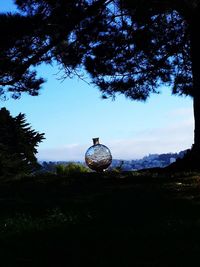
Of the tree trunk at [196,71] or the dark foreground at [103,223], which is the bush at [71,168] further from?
the dark foreground at [103,223]

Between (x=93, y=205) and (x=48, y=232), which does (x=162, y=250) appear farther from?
(x=93, y=205)

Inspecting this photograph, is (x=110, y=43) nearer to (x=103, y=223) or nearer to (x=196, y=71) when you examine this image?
(x=196, y=71)

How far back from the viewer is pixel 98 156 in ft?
56.6

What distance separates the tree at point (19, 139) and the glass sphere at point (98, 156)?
2620cm

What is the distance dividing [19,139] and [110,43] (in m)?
31.8

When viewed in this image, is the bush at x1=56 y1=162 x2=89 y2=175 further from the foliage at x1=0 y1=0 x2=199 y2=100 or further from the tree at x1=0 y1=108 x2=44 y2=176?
the tree at x1=0 y1=108 x2=44 y2=176

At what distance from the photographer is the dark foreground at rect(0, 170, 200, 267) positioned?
5.67 meters

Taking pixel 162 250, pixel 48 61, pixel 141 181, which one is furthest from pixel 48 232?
pixel 48 61

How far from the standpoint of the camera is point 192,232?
665 cm

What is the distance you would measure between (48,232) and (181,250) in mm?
Result: 1999

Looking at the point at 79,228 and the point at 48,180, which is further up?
the point at 48,180

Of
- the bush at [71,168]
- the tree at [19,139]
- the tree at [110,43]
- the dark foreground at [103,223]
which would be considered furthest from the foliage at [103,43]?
the tree at [19,139]

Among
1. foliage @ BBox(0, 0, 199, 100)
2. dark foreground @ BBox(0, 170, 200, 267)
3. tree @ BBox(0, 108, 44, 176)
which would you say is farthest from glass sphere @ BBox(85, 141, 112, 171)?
tree @ BBox(0, 108, 44, 176)

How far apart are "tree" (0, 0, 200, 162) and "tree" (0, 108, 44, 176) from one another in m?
28.0
